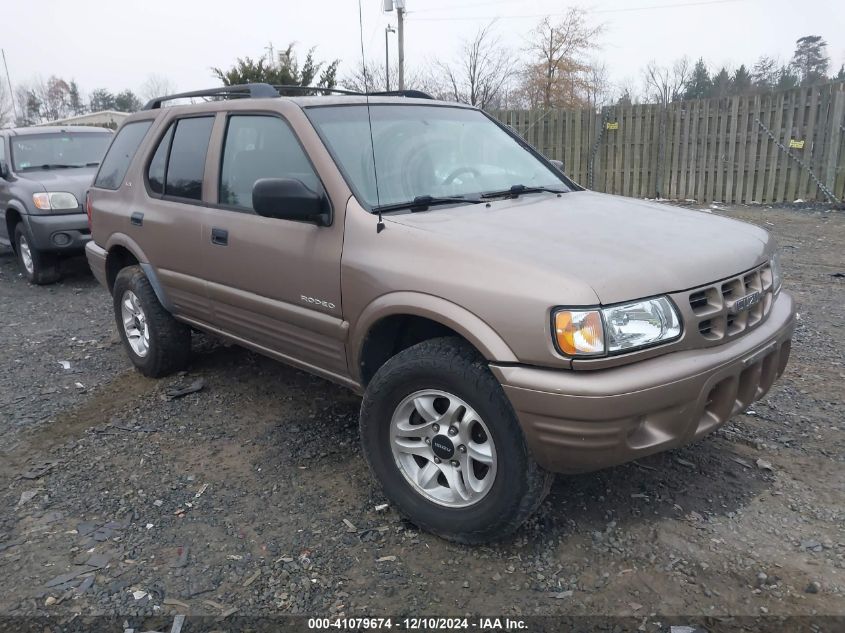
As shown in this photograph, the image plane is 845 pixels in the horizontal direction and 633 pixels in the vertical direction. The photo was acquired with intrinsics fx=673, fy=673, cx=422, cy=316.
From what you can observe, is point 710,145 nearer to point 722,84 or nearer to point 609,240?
point 609,240

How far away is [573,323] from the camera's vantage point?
2348 millimetres

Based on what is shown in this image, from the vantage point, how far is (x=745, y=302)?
108 inches

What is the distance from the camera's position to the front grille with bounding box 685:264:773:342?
2541 mm

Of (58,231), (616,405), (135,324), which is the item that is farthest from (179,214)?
(58,231)

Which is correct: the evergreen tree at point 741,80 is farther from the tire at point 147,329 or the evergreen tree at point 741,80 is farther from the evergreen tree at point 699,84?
the tire at point 147,329

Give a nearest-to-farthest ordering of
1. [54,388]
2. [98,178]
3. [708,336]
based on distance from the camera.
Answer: [708,336] < [54,388] < [98,178]

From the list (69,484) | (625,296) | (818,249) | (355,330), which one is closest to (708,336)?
(625,296)

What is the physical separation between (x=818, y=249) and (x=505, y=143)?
618 centimetres

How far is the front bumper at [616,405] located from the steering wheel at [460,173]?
4.46ft

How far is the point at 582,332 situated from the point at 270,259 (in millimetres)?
1765

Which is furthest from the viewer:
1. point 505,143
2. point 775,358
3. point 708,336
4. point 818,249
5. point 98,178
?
point 818,249

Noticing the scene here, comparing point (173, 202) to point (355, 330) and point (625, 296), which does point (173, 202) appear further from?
point (625, 296)

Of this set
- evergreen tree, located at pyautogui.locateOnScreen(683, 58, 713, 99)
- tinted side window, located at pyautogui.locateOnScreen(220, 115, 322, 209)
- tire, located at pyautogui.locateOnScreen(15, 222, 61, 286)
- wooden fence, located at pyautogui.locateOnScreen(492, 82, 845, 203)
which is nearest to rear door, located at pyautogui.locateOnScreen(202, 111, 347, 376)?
tinted side window, located at pyautogui.locateOnScreen(220, 115, 322, 209)

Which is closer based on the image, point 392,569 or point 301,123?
point 392,569
